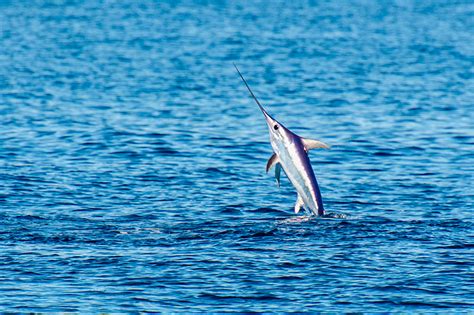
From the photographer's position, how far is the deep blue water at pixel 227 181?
19.1m

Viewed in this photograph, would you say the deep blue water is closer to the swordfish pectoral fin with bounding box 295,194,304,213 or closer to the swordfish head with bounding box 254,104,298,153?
the swordfish pectoral fin with bounding box 295,194,304,213

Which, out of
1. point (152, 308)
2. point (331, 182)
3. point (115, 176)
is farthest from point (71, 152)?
point (152, 308)

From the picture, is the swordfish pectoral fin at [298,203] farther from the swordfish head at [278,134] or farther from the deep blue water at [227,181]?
the swordfish head at [278,134]

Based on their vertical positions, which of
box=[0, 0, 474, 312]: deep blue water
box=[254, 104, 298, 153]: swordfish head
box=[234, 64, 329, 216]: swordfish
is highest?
box=[254, 104, 298, 153]: swordfish head

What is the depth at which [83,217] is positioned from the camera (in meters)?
24.3

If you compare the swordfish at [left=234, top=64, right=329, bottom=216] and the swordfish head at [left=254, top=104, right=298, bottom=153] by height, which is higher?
the swordfish head at [left=254, top=104, right=298, bottom=153]

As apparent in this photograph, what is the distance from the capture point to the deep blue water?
19141 mm

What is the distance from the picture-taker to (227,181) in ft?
95.5

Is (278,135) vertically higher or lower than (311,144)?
higher

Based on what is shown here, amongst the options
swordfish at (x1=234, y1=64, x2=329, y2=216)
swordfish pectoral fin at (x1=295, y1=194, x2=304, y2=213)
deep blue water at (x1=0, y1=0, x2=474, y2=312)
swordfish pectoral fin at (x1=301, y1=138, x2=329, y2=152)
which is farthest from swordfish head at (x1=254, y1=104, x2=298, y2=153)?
A: deep blue water at (x1=0, y1=0, x2=474, y2=312)

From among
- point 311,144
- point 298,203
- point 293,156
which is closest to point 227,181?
point 298,203

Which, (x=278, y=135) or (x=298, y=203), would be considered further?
(x=298, y=203)

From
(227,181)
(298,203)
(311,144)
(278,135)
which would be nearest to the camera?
(278,135)

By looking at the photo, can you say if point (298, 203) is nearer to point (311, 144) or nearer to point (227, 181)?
point (311, 144)
